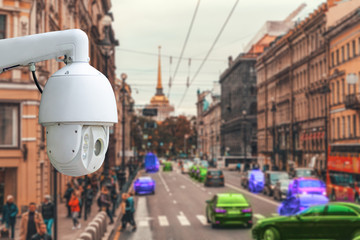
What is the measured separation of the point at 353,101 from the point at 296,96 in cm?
2579

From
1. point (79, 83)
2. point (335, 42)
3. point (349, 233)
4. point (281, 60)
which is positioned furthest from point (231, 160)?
point (79, 83)

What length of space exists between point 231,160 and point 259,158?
12.2m

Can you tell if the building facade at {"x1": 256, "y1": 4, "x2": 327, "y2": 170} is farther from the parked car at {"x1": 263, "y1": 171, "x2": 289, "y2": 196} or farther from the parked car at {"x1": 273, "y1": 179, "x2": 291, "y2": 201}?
the parked car at {"x1": 273, "y1": 179, "x2": 291, "y2": 201}

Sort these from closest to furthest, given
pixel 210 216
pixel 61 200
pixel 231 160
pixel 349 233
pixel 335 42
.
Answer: pixel 349 233
pixel 210 216
pixel 61 200
pixel 335 42
pixel 231 160

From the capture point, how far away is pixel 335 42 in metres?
59.9

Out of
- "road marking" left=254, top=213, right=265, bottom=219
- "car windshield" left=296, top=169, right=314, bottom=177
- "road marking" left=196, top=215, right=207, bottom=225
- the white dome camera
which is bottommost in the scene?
"road marking" left=196, top=215, right=207, bottom=225

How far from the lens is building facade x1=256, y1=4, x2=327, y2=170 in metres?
66.1

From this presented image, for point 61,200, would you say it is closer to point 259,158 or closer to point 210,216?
point 210,216

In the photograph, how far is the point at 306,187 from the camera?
34.1 meters

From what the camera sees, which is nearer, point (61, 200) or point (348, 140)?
point (61, 200)

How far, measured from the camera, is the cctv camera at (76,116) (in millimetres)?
2762

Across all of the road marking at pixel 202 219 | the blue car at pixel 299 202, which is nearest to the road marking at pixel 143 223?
the road marking at pixel 202 219

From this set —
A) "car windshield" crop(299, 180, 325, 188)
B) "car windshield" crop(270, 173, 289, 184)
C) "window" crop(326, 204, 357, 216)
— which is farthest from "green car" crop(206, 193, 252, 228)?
"car windshield" crop(270, 173, 289, 184)

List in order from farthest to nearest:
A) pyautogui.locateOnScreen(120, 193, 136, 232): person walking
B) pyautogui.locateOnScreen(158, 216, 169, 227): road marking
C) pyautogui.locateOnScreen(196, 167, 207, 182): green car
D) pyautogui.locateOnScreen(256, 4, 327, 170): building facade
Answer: pyautogui.locateOnScreen(196, 167, 207, 182): green car
pyautogui.locateOnScreen(256, 4, 327, 170): building facade
pyautogui.locateOnScreen(158, 216, 169, 227): road marking
pyautogui.locateOnScreen(120, 193, 136, 232): person walking
